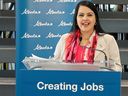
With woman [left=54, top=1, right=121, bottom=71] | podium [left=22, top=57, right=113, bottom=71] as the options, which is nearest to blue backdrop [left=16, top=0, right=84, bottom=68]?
woman [left=54, top=1, right=121, bottom=71]

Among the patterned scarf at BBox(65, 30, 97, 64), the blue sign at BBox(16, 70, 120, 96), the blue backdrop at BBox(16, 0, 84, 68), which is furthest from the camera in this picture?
the blue backdrop at BBox(16, 0, 84, 68)

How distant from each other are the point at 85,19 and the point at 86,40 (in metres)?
0.15

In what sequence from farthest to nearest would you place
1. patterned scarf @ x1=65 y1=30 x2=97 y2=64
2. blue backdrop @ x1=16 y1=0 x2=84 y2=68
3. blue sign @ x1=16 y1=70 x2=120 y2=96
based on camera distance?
1. blue backdrop @ x1=16 y1=0 x2=84 y2=68
2. patterned scarf @ x1=65 y1=30 x2=97 y2=64
3. blue sign @ x1=16 y1=70 x2=120 y2=96

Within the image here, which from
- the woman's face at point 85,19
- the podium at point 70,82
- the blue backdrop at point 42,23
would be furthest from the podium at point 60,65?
Answer: the blue backdrop at point 42,23

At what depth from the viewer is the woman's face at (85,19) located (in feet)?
7.97

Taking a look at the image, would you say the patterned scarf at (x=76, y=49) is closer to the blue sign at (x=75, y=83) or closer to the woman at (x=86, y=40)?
the woman at (x=86, y=40)

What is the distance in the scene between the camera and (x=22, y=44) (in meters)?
3.34

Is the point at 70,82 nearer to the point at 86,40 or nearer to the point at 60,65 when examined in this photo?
the point at 60,65

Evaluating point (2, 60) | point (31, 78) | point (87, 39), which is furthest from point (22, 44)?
point (31, 78)

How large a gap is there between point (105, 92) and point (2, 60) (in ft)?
8.87

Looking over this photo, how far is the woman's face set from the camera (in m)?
2.43

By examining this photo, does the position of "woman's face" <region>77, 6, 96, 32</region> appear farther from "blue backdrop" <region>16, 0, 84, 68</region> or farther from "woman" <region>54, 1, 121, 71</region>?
"blue backdrop" <region>16, 0, 84, 68</region>

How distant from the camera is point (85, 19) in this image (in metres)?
2.43

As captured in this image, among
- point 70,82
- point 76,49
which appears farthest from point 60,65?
point 76,49
